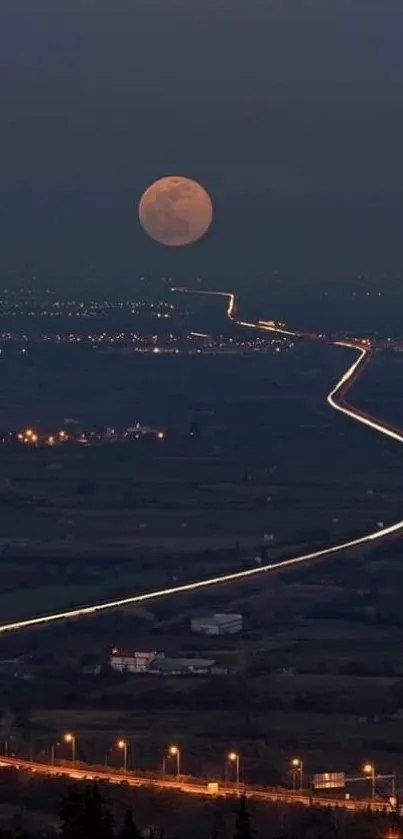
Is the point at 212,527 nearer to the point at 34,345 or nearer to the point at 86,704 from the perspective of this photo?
the point at 86,704

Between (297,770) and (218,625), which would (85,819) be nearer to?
(297,770)

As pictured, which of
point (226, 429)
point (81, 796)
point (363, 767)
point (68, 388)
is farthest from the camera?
A: point (68, 388)

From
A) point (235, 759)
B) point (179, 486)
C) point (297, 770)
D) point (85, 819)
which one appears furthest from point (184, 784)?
point (179, 486)

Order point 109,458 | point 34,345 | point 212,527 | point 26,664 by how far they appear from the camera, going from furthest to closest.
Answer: point 34,345, point 109,458, point 212,527, point 26,664

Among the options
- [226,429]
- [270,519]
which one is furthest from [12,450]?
[270,519]

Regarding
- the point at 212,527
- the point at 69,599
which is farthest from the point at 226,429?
the point at 69,599

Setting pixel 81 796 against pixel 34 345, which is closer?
pixel 81 796
